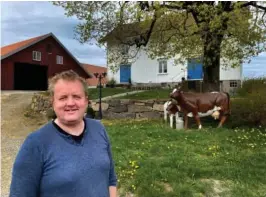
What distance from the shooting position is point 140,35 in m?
15.0

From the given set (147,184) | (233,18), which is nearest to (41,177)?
(147,184)

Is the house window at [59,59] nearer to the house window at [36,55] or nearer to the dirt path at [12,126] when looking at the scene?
the house window at [36,55]

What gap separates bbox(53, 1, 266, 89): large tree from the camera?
11.2m

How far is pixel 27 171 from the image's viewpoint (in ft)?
6.65

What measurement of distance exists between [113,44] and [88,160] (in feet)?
45.9

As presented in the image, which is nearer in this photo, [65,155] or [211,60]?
[65,155]

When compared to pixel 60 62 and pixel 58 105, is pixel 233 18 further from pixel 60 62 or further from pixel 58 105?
pixel 60 62

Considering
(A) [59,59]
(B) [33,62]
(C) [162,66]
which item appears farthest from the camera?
(A) [59,59]

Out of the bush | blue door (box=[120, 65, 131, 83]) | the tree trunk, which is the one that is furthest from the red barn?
the bush

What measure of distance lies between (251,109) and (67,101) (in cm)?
897

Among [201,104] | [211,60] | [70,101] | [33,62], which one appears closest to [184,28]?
[211,60]

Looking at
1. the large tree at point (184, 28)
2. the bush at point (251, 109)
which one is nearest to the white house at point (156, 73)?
the large tree at point (184, 28)

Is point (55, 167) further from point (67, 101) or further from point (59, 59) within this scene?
point (59, 59)

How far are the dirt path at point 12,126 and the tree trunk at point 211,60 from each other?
657cm
